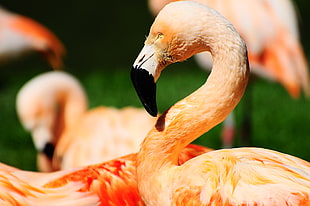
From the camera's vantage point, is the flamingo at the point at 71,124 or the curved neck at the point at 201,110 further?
the flamingo at the point at 71,124

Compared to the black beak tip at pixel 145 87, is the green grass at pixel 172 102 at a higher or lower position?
lower

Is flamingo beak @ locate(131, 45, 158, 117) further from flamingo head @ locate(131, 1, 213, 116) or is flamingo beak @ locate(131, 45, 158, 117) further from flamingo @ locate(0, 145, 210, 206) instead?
flamingo @ locate(0, 145, 210, 206)

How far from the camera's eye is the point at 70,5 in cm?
1071

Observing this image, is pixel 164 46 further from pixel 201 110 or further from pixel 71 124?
pixel 71 124

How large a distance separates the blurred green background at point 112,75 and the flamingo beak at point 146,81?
283cm

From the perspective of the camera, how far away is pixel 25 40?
6.25 metres

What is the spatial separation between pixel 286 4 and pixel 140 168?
2.77m

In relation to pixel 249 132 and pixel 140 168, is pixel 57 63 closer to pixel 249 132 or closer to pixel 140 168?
pixel 249 132

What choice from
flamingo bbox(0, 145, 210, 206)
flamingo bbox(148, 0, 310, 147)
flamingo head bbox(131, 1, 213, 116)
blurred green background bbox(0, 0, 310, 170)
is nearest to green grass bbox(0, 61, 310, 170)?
blurred green background bbox(0, 0, 310, 170)

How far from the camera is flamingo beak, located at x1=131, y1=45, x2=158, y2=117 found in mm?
2088

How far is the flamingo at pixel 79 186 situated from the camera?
2252 millimetres

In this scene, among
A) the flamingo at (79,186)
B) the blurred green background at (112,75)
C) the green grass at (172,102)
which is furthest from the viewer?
the blurred green background at (112,75)

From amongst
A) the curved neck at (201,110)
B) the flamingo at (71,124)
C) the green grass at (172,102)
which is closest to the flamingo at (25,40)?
the green grass at (172,102)

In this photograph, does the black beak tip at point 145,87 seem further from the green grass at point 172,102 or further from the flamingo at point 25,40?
the flamingo at point 25,40
